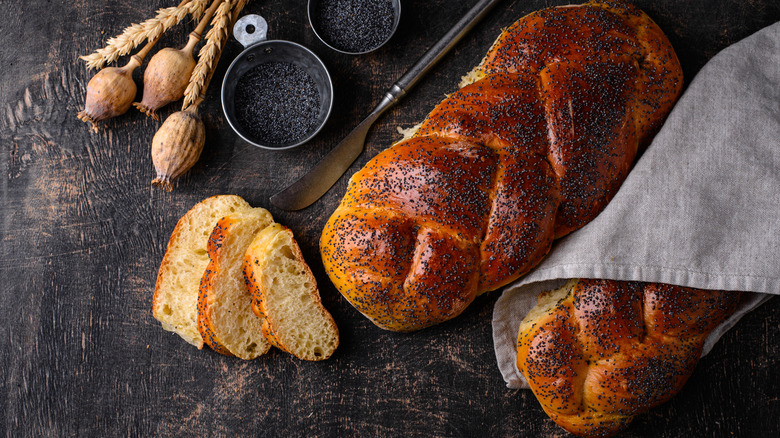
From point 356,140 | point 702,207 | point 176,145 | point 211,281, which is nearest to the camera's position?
point 702,207

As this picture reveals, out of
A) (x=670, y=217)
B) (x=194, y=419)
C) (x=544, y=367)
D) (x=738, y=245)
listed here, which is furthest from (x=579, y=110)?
(x=194, y=419)

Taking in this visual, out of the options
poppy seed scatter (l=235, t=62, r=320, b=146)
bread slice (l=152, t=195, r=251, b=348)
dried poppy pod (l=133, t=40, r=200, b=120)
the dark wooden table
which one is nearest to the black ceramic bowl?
poppy seed scatter (l=235, t=62, r=320, b=146)

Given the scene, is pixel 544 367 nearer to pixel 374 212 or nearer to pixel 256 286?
pixel 374 212

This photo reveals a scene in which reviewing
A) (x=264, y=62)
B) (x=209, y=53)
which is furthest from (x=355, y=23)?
(x=209, y=53)

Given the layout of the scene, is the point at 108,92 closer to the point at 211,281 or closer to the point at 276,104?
the point at 276,104

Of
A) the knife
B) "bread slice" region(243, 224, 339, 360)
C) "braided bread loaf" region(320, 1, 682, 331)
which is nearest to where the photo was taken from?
"braided bread loaf" region(320, 1, 682, 331)

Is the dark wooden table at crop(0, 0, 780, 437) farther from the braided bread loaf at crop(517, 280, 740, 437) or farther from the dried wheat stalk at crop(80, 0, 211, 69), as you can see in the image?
the braided bread loaf at crop(517, 280, 740, 437)

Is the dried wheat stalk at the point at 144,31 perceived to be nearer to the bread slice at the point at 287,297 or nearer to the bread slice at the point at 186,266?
the bread slice at the point at 186,266
